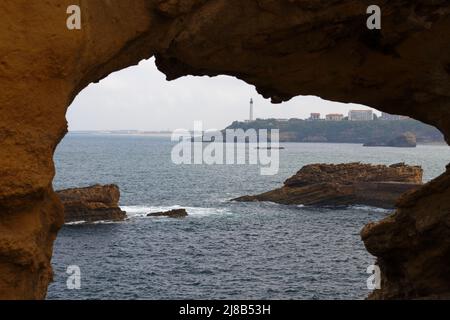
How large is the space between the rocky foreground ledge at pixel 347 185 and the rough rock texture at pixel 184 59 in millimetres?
69191

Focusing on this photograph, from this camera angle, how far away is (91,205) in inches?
2857

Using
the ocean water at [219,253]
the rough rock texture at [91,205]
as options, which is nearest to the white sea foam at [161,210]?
the ocean water at [219,253]

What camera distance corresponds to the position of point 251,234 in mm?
66188

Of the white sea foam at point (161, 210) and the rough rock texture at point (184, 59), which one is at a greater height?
the rough rock texture at point (184, 59)

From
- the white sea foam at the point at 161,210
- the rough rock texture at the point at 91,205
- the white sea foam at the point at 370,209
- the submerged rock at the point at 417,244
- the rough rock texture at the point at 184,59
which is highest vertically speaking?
the rough rock texture at the point at 184,59

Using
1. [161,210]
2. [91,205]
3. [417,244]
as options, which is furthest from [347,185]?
[417,244]

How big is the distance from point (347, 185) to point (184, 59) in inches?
3026

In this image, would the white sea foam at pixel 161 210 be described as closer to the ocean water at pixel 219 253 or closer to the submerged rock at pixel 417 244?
the ocean water at pixel 219 253

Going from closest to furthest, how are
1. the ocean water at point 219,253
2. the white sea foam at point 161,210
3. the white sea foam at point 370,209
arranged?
the ocean water at point 219,253, the white sea foam at point 161,210, the white sea foam at point 370,209

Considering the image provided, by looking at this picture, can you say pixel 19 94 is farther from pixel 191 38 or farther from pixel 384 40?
pixel 384 40

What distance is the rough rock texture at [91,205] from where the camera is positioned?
71.0 metres

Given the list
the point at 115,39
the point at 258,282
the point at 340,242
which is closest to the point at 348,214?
the point at 340,242

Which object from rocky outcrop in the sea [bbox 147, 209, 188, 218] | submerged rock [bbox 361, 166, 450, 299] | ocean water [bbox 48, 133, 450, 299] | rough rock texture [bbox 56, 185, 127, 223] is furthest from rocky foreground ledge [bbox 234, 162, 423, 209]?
submerged rock [bbox 361, 166, 450, 299]

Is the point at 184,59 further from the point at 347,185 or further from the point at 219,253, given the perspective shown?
the point at 347,185
